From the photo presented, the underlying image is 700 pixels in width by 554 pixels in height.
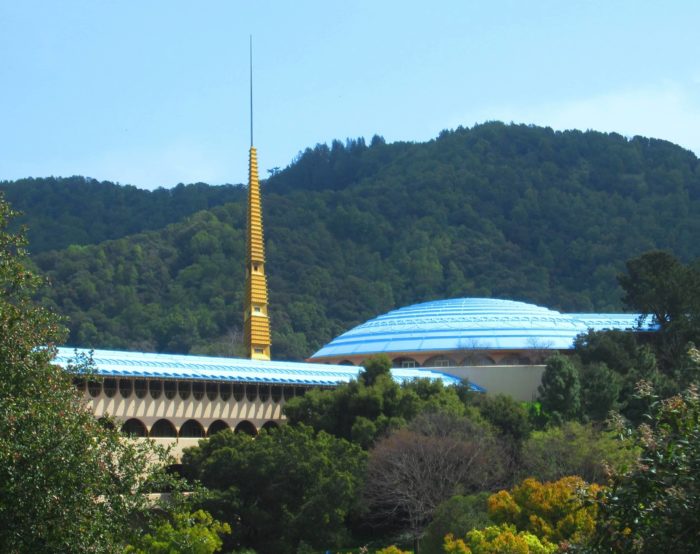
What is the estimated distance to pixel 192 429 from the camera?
47000 mm

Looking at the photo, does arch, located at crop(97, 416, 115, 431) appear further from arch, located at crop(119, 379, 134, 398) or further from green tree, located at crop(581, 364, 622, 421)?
green tree, located at crop(581, 364, 622, 421)

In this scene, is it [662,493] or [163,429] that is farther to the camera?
[163,429]

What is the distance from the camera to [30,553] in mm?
19312

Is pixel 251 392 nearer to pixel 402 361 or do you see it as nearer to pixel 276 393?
pixel 276 393

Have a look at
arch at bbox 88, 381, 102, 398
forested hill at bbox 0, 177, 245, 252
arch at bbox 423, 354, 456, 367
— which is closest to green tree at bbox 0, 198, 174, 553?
arch at bbox 88, 381, 102, 398

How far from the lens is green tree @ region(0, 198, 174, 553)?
1906 cm

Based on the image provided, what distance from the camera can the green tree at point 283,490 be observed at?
37.8 m

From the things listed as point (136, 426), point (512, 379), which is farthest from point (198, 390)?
point (512, 379)

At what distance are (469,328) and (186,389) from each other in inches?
873

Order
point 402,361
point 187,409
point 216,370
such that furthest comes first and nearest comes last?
point 402,361, point 216,370, point 187,409

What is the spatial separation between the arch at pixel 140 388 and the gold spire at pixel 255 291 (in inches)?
403

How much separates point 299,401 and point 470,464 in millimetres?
9137

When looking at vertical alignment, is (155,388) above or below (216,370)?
below

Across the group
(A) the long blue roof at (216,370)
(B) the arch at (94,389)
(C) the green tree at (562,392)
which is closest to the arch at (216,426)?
(A) the long blue roof at (216,370)
